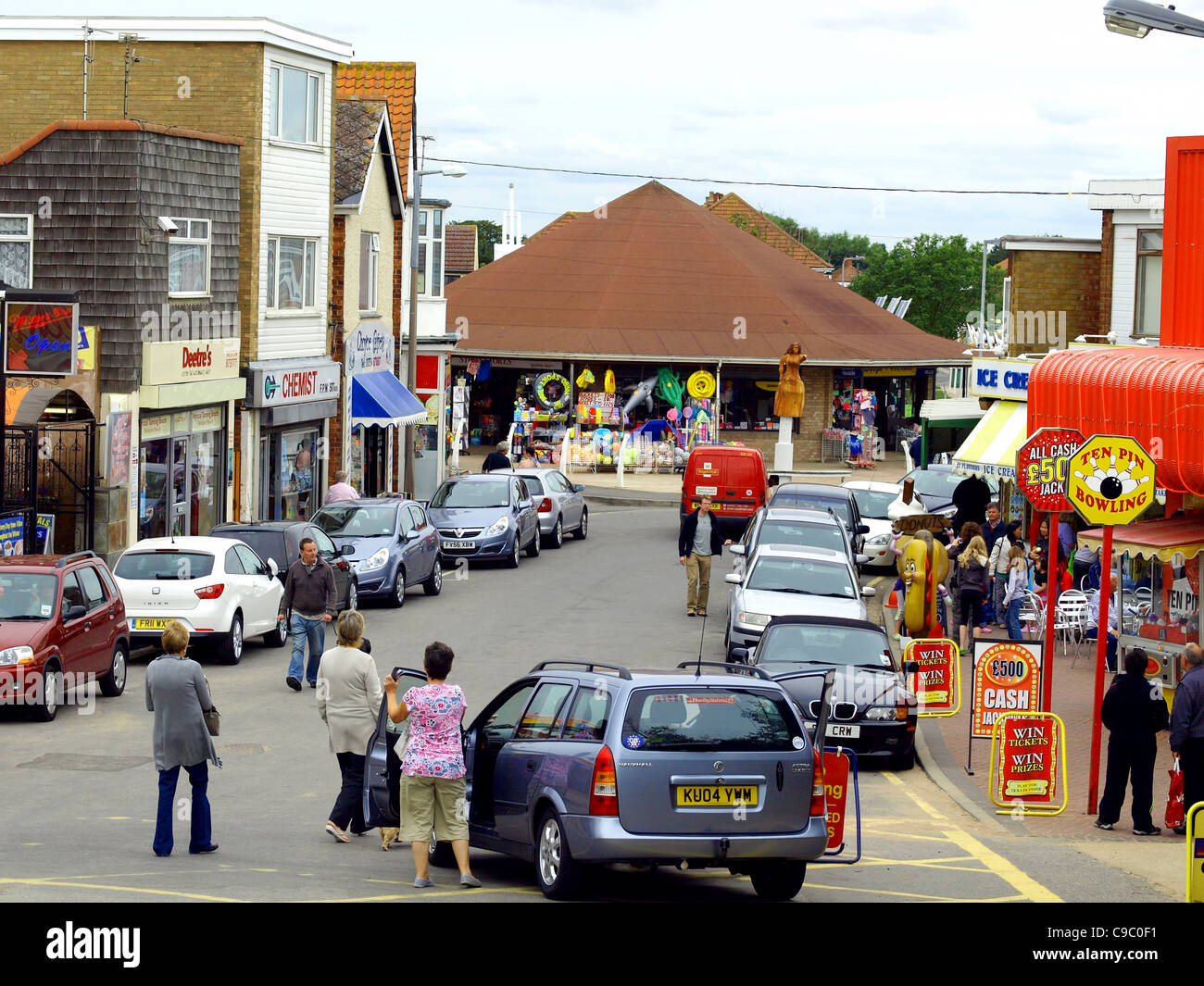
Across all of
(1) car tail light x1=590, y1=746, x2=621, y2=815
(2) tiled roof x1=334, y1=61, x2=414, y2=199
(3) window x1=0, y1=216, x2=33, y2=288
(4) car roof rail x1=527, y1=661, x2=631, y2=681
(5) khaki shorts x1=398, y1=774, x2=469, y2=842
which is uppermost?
(2) tiled roof x1=334, y1=61, x2=414, y2=199

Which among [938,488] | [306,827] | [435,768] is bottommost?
[306,827]

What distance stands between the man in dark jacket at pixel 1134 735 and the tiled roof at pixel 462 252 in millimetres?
86817

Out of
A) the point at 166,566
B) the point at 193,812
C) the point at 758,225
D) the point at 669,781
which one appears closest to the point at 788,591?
the point at 166,566

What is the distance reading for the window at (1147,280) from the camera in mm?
28250

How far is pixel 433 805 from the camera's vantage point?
10531mm

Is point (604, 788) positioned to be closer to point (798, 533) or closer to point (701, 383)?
point (798, 533)

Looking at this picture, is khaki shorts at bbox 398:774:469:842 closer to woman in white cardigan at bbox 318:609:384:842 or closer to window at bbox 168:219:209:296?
woman in white cardigan at bbox 318:609:384:842

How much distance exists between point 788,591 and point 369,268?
20.2m

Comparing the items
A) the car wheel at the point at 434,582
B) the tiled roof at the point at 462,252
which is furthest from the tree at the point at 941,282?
the car wheel at the point at 434,582

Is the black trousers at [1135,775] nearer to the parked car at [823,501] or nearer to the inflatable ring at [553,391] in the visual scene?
the parked car at [823,501]

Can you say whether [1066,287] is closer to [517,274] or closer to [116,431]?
[116,431]

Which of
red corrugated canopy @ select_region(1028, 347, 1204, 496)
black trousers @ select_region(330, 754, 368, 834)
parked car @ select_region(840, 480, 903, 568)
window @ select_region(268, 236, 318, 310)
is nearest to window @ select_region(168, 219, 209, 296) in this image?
window @ select_region(268, 236, 318, 310)

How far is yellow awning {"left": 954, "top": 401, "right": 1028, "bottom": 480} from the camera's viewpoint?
26922 millimetres

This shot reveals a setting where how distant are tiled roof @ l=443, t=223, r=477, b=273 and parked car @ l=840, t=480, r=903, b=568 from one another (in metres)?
66.6
